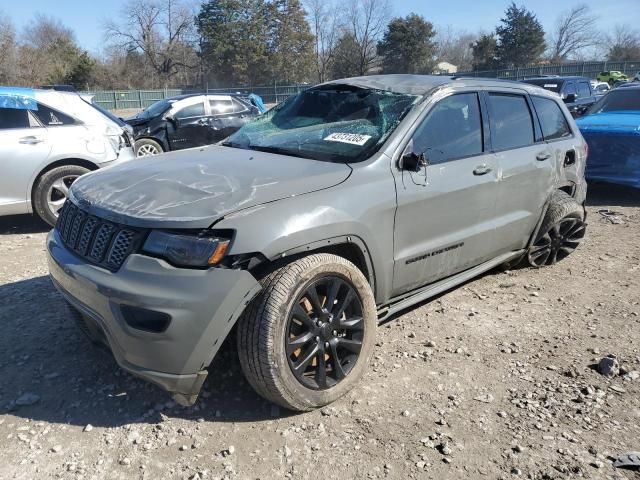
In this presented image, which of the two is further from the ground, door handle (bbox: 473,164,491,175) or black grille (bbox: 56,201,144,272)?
door handle (bbox: 473,164,491,175)

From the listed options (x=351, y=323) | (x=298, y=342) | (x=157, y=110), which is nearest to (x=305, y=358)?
(x=298, y=342)

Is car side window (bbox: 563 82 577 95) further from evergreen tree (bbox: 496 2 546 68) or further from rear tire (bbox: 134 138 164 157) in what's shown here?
evergreen tree (bbox: 496 2 546 68)

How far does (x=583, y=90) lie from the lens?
15.4 meters

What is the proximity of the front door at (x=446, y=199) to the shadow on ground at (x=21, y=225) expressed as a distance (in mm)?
4952

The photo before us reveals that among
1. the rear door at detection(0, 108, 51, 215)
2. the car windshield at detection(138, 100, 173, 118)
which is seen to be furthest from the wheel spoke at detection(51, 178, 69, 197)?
the car windshield at detection(138, 100, 173, 118)

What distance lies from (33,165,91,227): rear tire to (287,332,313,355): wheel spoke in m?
4.41

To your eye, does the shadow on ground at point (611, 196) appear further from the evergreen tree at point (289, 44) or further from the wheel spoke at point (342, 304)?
the evergreen tree at point (289, 44)

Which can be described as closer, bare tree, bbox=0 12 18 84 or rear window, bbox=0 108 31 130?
rear window, bbox=0 108 31 130

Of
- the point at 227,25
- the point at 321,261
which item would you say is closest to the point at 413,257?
the point at 321,261

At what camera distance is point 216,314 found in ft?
8.11

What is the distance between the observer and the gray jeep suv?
2502 millimetres

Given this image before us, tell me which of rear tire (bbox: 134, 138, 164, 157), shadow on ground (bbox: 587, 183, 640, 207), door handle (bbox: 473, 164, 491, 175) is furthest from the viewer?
rear tire (bbox: 134, 138, 164, 157)

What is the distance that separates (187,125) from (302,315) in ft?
29.8

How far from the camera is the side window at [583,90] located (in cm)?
1518
